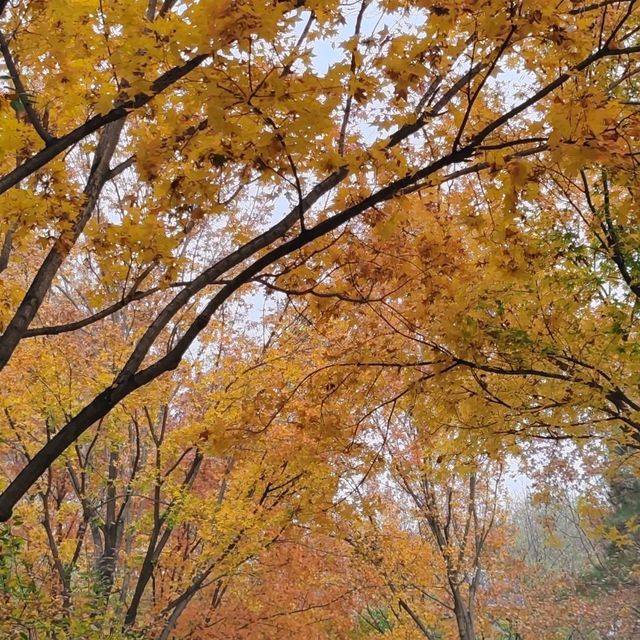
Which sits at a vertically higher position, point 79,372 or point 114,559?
point 79,372

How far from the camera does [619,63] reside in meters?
3.47

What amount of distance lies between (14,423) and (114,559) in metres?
2.11

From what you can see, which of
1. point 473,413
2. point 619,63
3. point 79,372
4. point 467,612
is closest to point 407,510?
point 467,612

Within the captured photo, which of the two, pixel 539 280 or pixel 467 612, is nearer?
pixel 539 280

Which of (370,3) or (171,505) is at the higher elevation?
(370,3)

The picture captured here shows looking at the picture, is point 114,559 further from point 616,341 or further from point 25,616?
point 616,341

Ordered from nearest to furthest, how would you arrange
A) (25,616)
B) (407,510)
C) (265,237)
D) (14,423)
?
(265,237), (25,616), (14,423), (407,510)

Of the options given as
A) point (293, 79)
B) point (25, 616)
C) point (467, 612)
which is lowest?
point (467, 612)

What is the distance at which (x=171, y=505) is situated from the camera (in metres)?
6.58

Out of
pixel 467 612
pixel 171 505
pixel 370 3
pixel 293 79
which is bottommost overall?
pixel 467 612

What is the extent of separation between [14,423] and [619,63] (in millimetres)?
6837

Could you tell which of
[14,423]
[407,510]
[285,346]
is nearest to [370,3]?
[285,346]

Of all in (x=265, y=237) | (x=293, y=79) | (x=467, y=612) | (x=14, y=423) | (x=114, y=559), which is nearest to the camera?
(x=293, y=79)

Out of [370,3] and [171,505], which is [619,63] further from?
[171,505]
